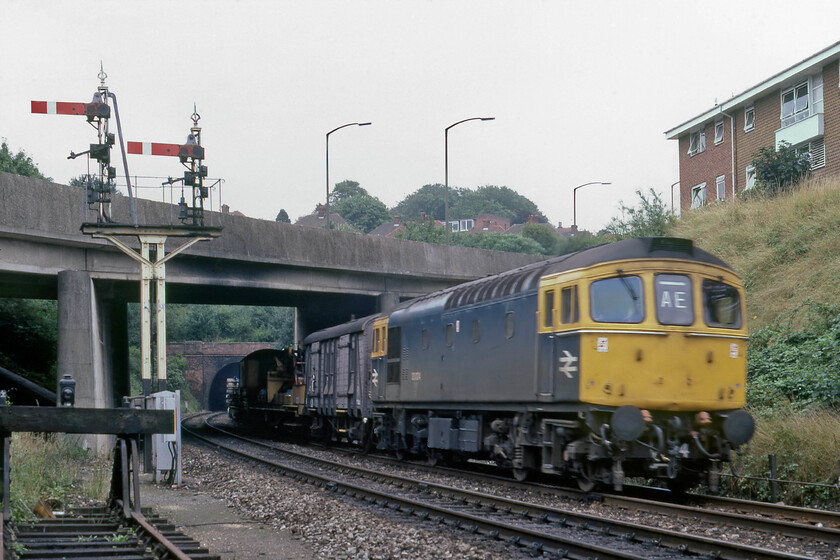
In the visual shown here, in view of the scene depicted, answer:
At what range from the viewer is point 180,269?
2594cm

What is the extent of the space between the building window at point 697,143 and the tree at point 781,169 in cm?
981

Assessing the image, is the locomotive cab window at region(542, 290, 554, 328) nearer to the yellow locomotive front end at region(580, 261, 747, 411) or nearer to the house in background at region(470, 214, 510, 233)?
the yellow locomotive front end at region(580, 261, 747, 411)

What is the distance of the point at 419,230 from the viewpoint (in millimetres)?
95562

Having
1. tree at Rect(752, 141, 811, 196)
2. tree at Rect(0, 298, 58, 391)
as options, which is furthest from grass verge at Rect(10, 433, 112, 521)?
tree at Rect(752, 141, 811, 196)

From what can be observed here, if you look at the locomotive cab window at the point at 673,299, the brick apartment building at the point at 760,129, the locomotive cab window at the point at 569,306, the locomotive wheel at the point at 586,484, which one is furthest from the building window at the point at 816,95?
the locomotive wheel at the point at 586,484

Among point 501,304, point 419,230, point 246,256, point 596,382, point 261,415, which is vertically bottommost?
point 261,415

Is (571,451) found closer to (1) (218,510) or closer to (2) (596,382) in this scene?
(2) (596,382)


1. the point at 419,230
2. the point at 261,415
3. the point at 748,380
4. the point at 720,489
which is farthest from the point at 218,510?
the point at 419,230

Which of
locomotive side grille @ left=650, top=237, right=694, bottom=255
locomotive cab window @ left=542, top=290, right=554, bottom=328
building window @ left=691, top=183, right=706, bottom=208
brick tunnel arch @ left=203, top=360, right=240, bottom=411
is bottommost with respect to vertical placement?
brick tunnel arch @ left=203, top=360, right=240, bottom=411

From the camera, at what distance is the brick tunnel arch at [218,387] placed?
67062 mm

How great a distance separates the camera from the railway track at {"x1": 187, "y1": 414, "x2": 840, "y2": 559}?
850 centimetres

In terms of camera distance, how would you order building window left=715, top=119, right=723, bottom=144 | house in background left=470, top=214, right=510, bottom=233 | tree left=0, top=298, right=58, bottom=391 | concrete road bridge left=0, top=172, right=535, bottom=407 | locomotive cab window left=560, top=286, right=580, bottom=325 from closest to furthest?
locomotive cab window left=560, top=286, right=580, bottom=325, concrete road bridge left=0, top=172, right=535, bottom=407, tree left=0, top=298, right=58, bottom=391, building window left=715, top=119, right=723, bottom=144, house in background left=470, top=214, right=510, bottom=233

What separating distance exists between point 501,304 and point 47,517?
23.5ft

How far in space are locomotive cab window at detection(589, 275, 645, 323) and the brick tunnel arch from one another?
55801 mm
